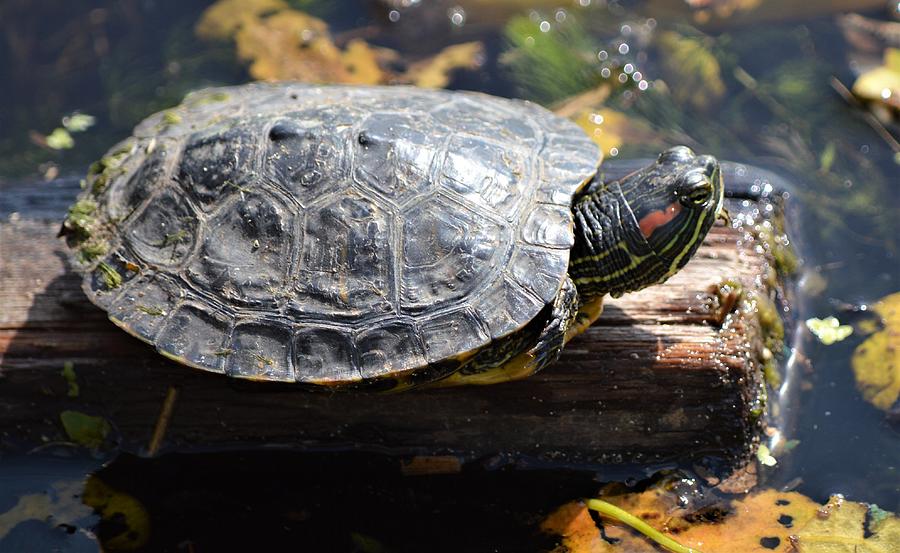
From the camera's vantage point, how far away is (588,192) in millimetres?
4535

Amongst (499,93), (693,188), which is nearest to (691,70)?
(499,93)

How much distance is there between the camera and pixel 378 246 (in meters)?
3.97

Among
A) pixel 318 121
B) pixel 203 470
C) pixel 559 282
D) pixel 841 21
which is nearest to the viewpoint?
pixel 559 282

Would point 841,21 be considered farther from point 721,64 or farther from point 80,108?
point 80,108

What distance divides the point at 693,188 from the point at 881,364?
204 centimetres

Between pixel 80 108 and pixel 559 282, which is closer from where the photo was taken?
pixel 559 282

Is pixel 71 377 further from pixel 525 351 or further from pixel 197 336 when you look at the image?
pixel 525 351

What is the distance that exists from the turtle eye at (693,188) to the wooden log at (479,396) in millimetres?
722

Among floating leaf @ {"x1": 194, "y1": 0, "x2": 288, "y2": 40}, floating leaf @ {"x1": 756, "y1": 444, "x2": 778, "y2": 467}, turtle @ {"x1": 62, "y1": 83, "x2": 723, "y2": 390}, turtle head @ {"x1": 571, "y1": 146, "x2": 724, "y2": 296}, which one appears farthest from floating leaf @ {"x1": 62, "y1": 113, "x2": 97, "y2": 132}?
floating leaf @ {"x1": 756, "y1": 444, "x2": 778, "y2": 467}

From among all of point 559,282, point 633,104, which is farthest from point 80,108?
point 559,282

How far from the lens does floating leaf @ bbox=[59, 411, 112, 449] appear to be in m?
4.70

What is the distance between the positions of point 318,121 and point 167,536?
2458 millimetres

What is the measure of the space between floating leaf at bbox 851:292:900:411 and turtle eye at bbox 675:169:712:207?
193 cm

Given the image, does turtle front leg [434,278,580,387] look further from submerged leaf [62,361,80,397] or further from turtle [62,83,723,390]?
submerged leaf [62,361,80,397]
